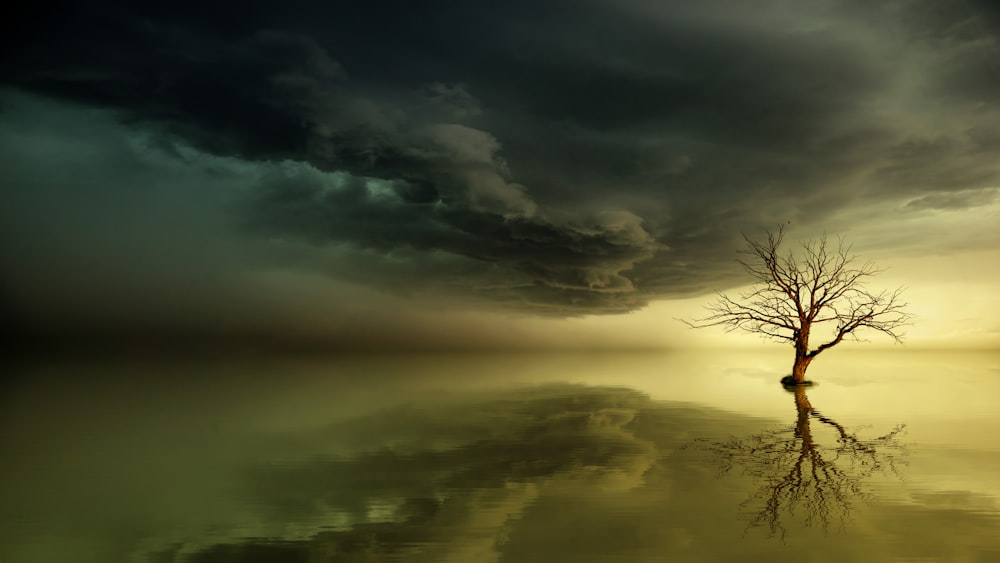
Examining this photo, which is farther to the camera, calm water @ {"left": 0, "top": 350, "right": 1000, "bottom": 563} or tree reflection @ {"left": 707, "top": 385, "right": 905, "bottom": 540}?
tree reflection @ {"left": 707, "top": 385, "right": 905, "bottom": 540}

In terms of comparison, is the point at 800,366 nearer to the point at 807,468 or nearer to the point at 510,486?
the point at 807,468

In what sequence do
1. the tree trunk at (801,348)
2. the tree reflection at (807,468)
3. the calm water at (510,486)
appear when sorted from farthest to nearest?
the tree trunk at (801,348), the tree reflection at (807,468), the calm water at (510,486)

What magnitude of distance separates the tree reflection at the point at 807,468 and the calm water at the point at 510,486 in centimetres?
8

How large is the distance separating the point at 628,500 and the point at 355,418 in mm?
18402

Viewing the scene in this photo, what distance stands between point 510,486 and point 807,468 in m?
8.28

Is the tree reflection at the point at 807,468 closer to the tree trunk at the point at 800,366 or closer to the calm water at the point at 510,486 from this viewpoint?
the calm water at the point at 510,486

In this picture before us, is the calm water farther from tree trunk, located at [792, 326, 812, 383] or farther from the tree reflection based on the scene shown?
tree trunk, located at [792, 326, 812, 383]

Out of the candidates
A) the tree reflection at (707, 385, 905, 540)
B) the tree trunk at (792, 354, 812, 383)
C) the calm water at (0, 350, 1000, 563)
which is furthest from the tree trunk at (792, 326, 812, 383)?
the tree reflection at (707, 385, 905, 540)

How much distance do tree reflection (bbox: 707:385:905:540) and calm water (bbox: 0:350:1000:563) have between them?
80mm

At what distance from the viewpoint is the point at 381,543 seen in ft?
35.2

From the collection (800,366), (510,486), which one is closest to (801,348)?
(800,366)

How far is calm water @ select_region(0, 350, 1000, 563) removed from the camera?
10.5m

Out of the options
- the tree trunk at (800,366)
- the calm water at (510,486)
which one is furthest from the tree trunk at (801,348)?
the calm water at (510,486)

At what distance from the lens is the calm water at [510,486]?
10.5 m
